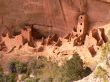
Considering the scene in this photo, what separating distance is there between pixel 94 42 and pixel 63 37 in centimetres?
155

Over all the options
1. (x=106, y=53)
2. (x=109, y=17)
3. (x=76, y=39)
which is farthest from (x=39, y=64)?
(x=106, y=53)

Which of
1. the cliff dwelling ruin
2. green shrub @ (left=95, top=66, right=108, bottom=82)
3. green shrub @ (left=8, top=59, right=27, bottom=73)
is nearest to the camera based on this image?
green shrub @ (left=95, top=66, right=108, bottom=82)

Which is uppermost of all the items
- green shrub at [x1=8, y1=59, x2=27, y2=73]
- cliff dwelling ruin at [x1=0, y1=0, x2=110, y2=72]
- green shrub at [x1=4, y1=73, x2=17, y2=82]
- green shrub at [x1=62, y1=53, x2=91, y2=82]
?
cliff dwelling ruin at [x1=0, y1=0, x2=110, y2=72]

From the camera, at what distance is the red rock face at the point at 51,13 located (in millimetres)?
13273

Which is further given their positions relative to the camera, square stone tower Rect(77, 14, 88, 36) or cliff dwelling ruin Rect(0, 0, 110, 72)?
square stone tower Rect(77, 14, 88, 36)

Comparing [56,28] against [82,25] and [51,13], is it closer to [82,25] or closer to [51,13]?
[51,13]

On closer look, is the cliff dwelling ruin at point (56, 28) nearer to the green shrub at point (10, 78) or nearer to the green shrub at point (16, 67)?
the green shrub at point (16, 67)

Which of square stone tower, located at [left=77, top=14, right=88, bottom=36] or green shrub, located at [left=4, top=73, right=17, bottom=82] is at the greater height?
square stone tower, located at [left=77, top=14, right=88, bottom=36]

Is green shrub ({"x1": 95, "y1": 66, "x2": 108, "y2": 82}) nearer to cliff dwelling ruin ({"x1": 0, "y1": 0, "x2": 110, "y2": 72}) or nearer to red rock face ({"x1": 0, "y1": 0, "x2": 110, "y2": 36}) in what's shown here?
cliff dwelling ruin ({"x1": 0, "y1": 0, "x2": 110, "y2": 72})

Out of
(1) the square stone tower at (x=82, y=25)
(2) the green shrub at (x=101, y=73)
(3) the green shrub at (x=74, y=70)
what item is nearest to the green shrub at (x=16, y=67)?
(3) the green shrub at (x=74, y=70)

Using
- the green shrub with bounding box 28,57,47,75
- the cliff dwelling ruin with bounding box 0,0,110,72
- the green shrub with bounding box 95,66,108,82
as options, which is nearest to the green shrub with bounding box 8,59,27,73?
the green shrub with bounding box 28,57,47,75

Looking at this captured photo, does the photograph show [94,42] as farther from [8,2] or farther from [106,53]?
[106,53]

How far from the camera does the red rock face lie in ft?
43.5

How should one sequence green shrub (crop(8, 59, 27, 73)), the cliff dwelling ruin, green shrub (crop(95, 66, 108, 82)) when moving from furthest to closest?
green shrub (crop(8, 59, 27, 73)) → the cliff dwelling ruin → green shrub (crop(95, 66, 108, 82))
